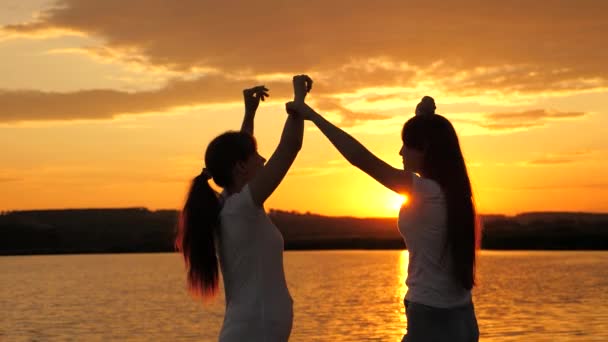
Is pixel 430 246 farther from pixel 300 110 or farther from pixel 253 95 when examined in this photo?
pixel 253 95

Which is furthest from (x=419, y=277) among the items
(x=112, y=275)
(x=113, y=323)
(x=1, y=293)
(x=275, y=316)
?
(x=112, y=275)

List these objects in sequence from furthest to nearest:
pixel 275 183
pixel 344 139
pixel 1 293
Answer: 1. pixel 1 293
2. pixel 275 183
3. pixel 344 139

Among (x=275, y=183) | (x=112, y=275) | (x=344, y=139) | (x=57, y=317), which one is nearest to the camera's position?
(x=344, y=139)

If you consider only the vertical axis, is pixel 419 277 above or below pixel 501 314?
above

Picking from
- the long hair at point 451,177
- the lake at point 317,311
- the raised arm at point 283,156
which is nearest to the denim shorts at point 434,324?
the long hair at point 451,177

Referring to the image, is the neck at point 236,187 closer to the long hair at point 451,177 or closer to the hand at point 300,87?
the hand at point 300,87

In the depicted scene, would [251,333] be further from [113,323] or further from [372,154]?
[113,323]

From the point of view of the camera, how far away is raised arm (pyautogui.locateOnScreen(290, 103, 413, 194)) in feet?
15.2

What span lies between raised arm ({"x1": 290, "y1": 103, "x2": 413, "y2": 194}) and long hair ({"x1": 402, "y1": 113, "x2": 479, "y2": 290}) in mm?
211

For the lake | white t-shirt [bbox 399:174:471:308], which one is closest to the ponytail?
white t-shirt [bbox 399:174:471:308]

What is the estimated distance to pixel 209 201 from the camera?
17.2ft

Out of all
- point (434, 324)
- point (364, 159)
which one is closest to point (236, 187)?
point (364, 159)

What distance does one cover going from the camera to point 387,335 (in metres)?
33.0

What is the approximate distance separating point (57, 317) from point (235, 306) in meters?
41.4
